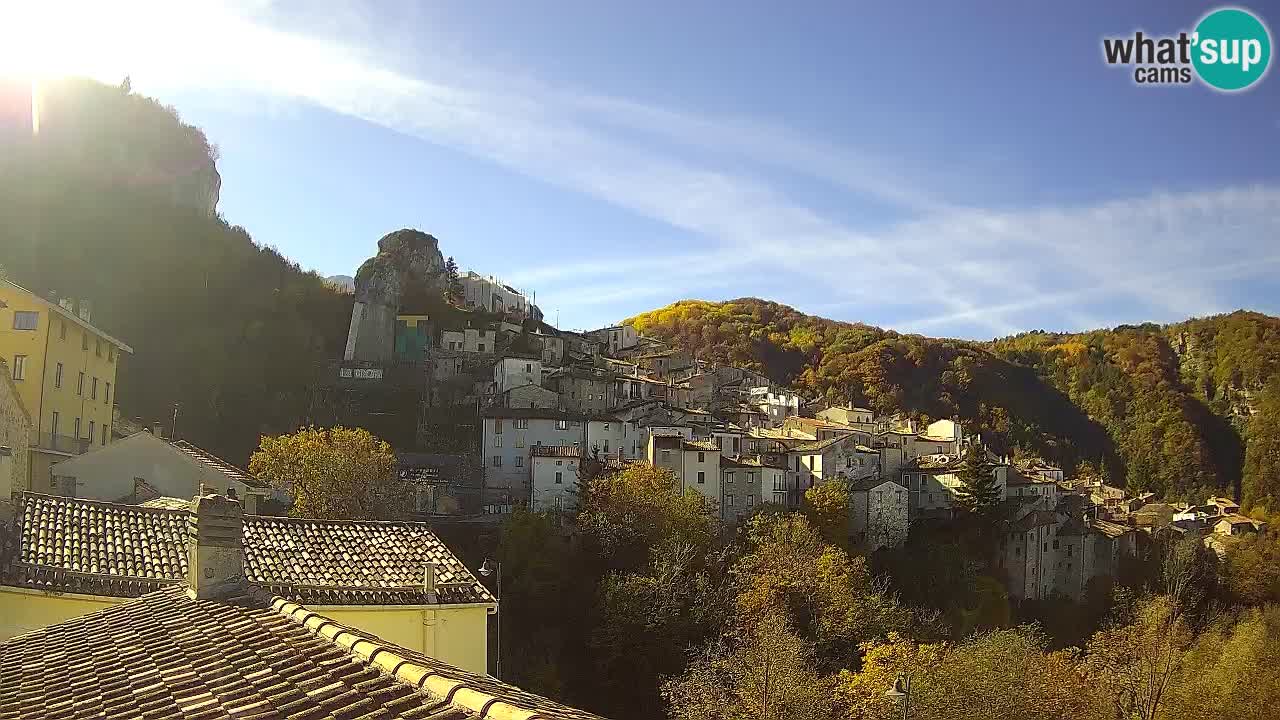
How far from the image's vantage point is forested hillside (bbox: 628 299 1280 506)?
92438mm

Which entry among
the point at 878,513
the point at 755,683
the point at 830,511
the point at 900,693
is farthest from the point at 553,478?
the point at 900,693

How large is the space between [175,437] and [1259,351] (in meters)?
109

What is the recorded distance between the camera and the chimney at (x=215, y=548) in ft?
26.2

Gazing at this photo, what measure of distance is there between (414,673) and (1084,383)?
4522 inches

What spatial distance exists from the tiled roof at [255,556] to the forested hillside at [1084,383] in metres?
80.4

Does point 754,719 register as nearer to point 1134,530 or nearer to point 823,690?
point 823,690

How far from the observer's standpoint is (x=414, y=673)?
16.9ft

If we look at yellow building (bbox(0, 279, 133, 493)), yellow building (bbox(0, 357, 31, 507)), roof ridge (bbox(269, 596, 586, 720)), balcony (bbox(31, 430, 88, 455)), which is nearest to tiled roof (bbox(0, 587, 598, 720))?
roof ridge (bbox(269, 596, 586, 720))

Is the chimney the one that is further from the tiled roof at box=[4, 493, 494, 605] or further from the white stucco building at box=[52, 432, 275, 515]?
the white stucco building at box=[52, 432, 275, 515]

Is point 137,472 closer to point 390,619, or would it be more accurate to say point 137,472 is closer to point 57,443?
point 57,443

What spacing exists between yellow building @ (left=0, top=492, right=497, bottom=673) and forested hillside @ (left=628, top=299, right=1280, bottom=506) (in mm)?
80678

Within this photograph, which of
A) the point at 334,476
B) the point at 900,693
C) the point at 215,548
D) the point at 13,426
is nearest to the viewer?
the point at 215,548

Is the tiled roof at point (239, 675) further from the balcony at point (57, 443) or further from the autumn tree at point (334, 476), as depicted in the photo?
the balcony at point (57, 443)

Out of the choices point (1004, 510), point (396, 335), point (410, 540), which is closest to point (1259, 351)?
point (1004, 510)
